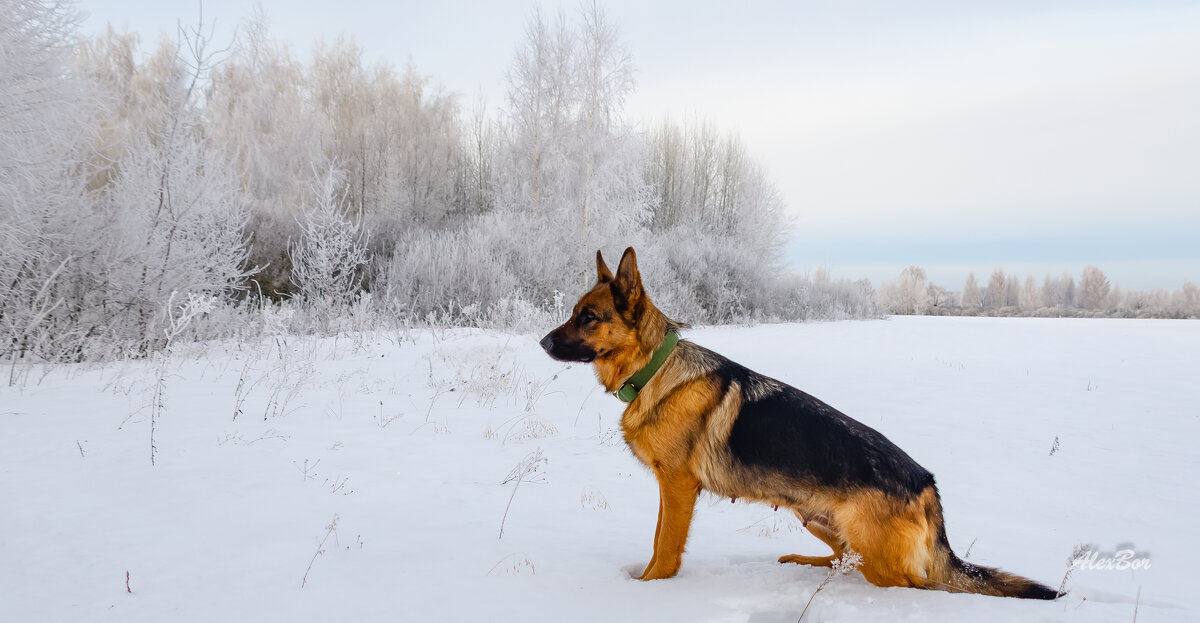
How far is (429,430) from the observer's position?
17.6 feet

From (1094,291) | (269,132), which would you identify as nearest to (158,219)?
(269,132)

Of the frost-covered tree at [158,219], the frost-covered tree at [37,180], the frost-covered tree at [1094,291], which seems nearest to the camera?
the frost-covered tree at [37,180]

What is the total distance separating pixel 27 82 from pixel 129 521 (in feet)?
22.0

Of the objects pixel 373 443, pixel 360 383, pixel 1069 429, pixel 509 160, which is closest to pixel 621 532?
pixel 373 443

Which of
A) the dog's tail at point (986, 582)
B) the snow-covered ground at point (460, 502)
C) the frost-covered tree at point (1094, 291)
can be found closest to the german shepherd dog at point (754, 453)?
the dog's tail at point (986, 582)

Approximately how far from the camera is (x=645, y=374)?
2.99m

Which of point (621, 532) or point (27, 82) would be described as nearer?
point (621, 532)

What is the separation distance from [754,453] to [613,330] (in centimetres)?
91

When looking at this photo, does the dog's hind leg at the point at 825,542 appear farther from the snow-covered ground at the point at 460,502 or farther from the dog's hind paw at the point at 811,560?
the snow-covered ground at the point at 460,502

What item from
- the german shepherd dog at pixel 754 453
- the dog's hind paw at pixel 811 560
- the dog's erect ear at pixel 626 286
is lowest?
the dog's hind paw at pixel 811 560

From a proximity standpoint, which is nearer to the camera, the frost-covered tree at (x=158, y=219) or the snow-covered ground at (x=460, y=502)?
the snow-covered ground at (x=460, y=502)

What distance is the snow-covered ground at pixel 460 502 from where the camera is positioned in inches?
93.1

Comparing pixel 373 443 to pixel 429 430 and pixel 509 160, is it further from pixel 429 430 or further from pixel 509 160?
pixel 509 160

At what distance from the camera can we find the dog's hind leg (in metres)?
2.68
